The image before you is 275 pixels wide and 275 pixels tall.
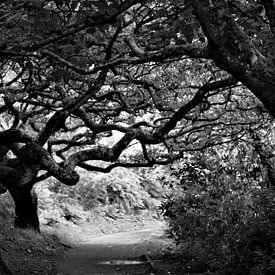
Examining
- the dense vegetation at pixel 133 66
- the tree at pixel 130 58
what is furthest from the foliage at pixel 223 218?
the tree at pixel 130 58

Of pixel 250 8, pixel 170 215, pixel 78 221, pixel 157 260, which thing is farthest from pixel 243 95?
pixel 78 221

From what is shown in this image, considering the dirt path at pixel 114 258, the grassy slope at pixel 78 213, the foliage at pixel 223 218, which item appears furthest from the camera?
the grassy slope at pixel 78 213

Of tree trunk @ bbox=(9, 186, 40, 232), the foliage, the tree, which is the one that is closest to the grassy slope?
tree trunk @ bbox=(9, 186, 40, 232)

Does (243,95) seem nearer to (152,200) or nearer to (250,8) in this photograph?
(250,8)

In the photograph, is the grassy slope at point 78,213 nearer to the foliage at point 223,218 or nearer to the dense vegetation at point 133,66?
the dense vegetation at point 133,66

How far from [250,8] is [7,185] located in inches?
343

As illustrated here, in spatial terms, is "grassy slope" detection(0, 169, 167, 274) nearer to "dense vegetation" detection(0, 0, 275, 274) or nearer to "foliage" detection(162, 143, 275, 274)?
"dense vegetation" detection(0, 0, 275, 274)

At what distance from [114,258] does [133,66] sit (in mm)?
6037

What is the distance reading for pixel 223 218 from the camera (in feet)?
26.8

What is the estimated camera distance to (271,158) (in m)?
11.6

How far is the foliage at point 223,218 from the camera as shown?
6.57 m

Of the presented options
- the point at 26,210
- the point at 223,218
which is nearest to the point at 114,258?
the point at 26,210

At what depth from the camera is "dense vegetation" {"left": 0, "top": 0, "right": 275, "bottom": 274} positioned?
4.23 metres

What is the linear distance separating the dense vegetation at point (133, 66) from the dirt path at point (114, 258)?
173 centimetres
